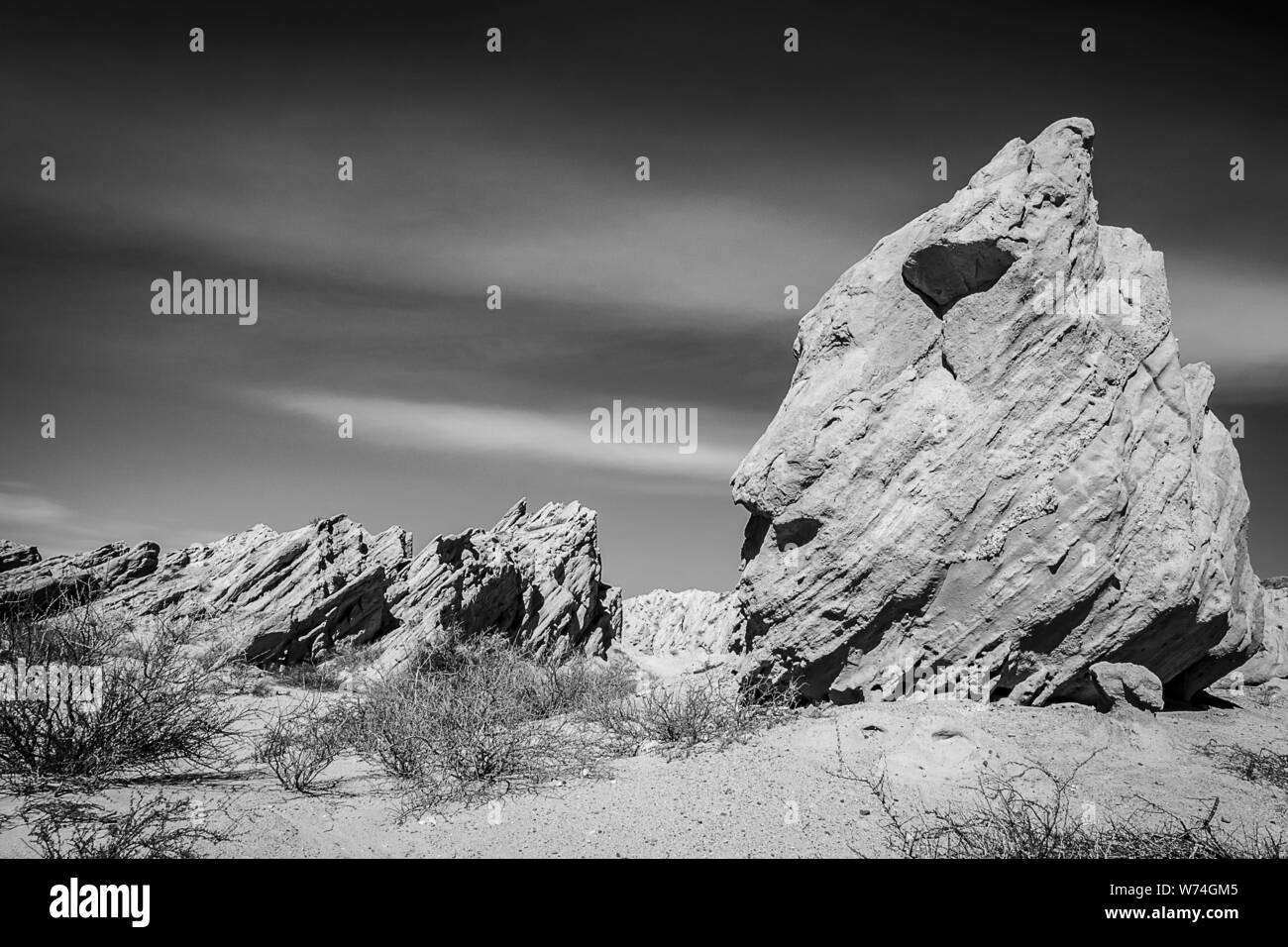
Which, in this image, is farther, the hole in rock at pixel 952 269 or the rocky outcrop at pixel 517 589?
the rocky outcrop at pixel 517 589

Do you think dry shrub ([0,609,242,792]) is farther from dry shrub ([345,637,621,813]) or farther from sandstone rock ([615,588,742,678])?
sandstone rock ([615,588,742,678])

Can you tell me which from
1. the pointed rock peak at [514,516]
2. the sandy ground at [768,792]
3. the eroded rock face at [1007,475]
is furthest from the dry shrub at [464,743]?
the pointed rock peak at [514,516]

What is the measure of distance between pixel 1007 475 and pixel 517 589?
18.9 metres

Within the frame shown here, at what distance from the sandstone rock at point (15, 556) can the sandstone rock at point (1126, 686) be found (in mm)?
19671

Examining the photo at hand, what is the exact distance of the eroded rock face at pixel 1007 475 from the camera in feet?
26.5

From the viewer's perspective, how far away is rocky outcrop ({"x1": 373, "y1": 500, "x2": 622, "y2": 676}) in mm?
20094

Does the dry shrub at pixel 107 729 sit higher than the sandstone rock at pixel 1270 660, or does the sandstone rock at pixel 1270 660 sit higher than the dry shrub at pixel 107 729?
the dry shrub at pixel 107 729

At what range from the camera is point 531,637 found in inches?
1000

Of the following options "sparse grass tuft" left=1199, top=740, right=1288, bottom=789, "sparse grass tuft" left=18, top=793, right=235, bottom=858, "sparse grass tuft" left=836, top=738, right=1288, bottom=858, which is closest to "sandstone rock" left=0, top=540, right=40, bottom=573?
"sparse grass tuft" left=18, top=793, right=235, bottom=858

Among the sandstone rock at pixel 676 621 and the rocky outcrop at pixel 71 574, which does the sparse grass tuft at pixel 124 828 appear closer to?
the rocky outcrop at pixel 71 574

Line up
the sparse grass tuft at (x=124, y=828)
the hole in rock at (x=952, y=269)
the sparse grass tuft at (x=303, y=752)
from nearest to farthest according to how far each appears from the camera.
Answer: the sparse grass tuft at (x=124, y=828) → the sparse grass tuft at (x=303, y=752) → the hole in rock at (x=952, y=269)

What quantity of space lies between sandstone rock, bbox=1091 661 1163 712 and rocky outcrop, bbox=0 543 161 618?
16.2 metres

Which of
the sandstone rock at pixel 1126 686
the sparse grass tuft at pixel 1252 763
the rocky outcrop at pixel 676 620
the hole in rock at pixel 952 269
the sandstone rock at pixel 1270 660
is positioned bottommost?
the rocky outcrop at pixel 676 620

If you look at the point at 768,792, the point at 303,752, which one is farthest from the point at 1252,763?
the point at 303,752
